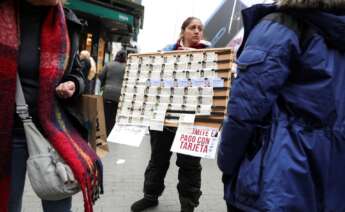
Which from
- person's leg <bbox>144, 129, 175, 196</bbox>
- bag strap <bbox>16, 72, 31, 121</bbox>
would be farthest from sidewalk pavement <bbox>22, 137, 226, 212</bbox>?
bag strap <bbox>16, 72, 31, 121</bbox>

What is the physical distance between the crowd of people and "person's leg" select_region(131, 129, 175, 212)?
1.52 meters

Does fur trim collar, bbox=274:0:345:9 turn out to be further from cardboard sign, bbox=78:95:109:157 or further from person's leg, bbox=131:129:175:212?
person's leg, bbox=131:129:175:212

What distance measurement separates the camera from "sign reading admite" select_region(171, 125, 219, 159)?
2752 millimetres

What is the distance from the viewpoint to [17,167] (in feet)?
6.42

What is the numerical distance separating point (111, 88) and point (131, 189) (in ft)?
7.47

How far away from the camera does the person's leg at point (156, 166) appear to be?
11.7ft

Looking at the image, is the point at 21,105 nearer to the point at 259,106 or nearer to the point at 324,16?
the point at 259,106

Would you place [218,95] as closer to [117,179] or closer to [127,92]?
[127,92]

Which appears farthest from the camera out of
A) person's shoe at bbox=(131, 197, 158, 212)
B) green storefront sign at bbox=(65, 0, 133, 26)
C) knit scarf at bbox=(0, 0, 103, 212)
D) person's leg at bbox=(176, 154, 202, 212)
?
green storefront sign at bbox=(65, 0, 133, 26)

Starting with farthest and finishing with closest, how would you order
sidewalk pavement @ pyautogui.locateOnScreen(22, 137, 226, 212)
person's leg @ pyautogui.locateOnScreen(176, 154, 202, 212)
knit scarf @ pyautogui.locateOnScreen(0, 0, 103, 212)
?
sidewalk pavement @ pyautogui.locateOnScreen(22, 137, 226, 212), person's leg @ pyautogui.locateOnScreen(176, 154, 202, 212), knit scarf @ pyautogui.locateOnScreen(0, 0, 103, 212)

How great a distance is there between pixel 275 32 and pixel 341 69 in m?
0.34

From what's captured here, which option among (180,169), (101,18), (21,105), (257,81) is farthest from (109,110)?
(101,18)

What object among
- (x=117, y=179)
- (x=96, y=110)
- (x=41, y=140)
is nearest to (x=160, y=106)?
(x=96, y=110)

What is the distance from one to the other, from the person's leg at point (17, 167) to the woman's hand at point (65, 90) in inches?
10.5
